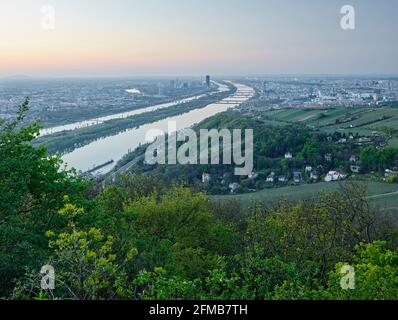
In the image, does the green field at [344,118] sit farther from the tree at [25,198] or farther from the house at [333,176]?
the tree at [25,198]

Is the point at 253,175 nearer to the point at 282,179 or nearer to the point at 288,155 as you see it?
the point at 282,179

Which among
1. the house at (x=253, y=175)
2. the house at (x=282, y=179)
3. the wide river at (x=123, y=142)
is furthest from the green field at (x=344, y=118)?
the house at (x=253, y=175)

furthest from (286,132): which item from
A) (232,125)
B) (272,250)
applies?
(272,250)

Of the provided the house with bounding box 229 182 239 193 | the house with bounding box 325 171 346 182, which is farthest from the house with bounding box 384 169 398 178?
the house with bounding box 229 182 239 193

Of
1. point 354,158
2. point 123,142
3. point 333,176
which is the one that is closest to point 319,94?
point 354,158
